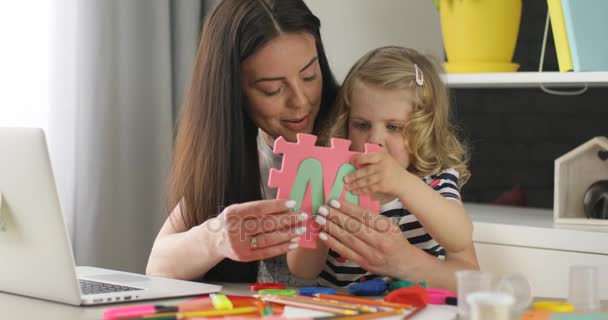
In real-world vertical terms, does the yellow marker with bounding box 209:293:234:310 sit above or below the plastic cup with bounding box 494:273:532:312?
below

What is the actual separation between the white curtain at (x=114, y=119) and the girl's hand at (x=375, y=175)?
1.32 metres

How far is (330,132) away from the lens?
5.59 feet

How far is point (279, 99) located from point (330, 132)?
0.14 m

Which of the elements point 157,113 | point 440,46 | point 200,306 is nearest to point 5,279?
point 200,306

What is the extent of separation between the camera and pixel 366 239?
1.41 metres

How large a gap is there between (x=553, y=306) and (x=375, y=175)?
1.15 ft

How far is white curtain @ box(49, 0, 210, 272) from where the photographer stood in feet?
7.99

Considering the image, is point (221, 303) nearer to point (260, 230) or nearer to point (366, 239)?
point (260, 230)

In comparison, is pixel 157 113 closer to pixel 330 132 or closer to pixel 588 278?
pixel 330 132

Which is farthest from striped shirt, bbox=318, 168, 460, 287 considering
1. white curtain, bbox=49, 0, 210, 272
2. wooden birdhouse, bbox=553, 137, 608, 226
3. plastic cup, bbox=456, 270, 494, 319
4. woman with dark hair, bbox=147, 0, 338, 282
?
white curtain, bbox=49, 0, 210, 272

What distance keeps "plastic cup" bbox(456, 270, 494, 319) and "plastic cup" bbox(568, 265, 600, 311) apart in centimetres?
20

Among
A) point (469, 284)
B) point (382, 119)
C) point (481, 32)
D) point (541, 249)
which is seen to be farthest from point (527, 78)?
point (469, 284)

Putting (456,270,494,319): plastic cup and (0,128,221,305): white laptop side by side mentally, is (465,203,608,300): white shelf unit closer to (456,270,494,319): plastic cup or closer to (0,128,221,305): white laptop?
(456,270,494,319): plastic cup

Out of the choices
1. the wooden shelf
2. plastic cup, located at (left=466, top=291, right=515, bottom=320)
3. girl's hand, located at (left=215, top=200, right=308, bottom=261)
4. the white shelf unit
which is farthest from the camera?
the wooden shelf
